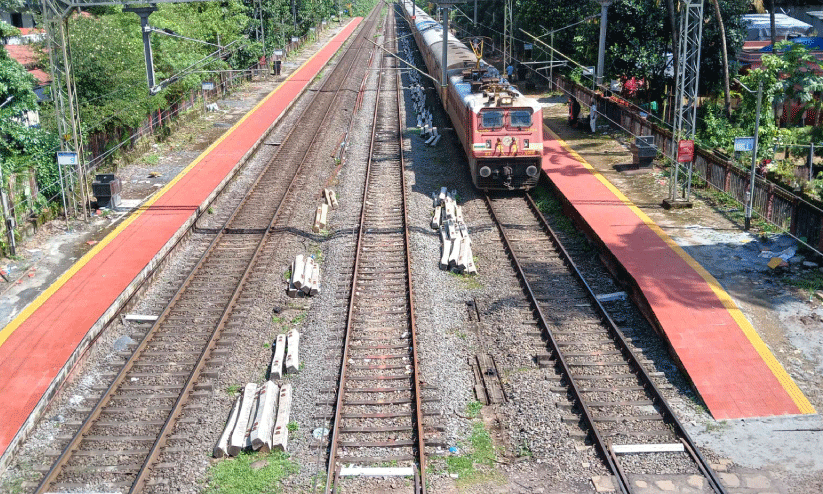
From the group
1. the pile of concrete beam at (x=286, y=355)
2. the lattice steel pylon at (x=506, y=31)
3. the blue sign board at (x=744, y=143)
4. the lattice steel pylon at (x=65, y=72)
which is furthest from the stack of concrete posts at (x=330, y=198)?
the lattice steel pylon at (x=506, y=31)

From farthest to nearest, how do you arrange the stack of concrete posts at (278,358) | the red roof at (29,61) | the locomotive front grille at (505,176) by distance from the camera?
the red roof at (29,61) → the locomotive front grille at (505,176) → the stack of concrete posts at (278,358)

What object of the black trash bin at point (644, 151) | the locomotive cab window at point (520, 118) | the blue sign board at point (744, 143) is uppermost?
the locomotive cab window at point (520, 118)

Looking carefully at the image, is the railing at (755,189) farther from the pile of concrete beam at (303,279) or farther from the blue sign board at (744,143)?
the pile of concrete beam at (303,279)

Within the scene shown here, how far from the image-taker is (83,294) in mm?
15977

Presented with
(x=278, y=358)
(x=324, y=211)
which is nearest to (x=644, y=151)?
(x=324, y=211)

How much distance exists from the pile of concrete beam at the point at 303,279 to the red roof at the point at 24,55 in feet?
52.4

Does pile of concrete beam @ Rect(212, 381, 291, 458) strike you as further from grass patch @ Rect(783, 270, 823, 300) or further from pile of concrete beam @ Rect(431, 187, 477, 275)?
grass patch @ Rect(783, 270, 823, 300)

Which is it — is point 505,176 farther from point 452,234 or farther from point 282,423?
point 282,423

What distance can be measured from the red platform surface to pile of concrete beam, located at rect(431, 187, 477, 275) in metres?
6.77

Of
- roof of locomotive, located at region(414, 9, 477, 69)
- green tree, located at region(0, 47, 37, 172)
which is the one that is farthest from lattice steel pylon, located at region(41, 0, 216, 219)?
roof of locomotive, located at region(414, 9, 477, 69)

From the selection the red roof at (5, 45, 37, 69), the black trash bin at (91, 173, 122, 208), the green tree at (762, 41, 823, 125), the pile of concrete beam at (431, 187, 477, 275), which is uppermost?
the red roof at (5, 45, 37, 69)

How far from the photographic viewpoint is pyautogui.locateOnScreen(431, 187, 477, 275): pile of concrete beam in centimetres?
1738

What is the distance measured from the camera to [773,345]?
523 inches

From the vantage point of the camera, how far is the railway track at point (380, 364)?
1070 cm
